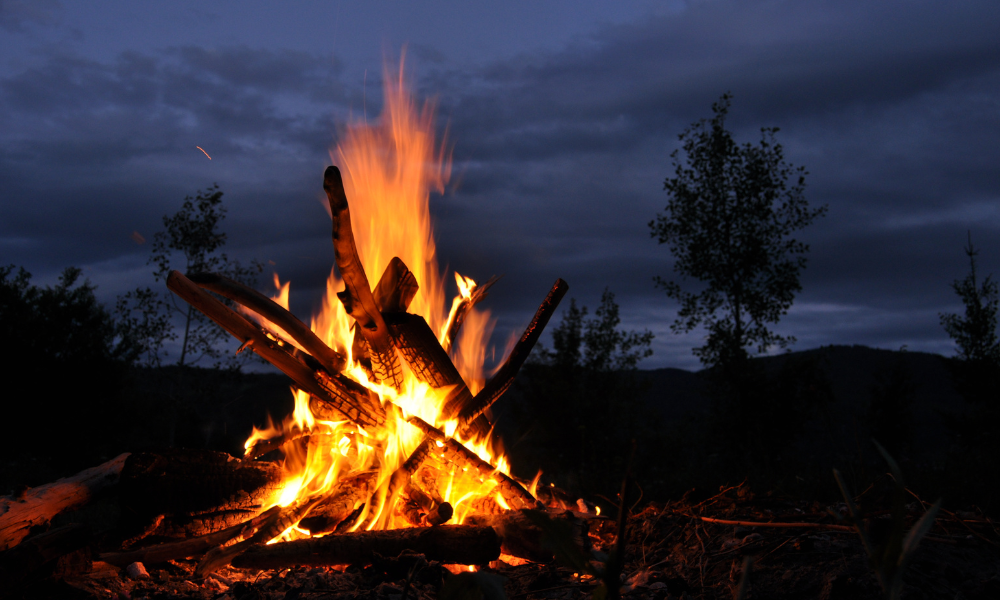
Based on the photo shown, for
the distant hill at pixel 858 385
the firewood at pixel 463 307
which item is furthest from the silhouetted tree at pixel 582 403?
the distant hill at pixel 858 385

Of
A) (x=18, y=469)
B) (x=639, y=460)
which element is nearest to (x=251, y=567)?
(x=639, y=460)

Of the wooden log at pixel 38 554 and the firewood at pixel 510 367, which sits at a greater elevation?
the firewood at pixel 510 367

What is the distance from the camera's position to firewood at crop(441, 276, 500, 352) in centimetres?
475

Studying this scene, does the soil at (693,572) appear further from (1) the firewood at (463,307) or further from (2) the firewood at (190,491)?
(1) the firewood at (463,307)

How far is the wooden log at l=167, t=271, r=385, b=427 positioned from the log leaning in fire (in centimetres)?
37

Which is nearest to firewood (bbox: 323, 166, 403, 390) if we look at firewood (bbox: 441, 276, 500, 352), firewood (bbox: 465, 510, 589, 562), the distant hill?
firewood (bbox: 441, 276, 500, 352)

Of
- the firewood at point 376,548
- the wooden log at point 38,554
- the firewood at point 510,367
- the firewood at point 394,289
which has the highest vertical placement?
the firewood at point 394,289

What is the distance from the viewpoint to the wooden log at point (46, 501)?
9.88 feet

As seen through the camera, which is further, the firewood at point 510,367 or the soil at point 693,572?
the firewood at point 510,367

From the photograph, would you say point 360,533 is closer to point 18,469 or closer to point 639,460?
point 639,460

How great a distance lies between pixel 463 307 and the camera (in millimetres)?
4816

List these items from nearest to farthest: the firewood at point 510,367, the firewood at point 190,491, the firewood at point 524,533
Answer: the firewood at point 524,533, the firewood at point 190,491, the firewood at point 510,367

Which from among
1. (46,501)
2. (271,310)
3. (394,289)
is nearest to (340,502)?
(271,310)

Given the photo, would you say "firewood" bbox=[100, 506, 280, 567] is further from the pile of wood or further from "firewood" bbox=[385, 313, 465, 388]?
"firewood" bbox=[385, 313, 465, 388]
